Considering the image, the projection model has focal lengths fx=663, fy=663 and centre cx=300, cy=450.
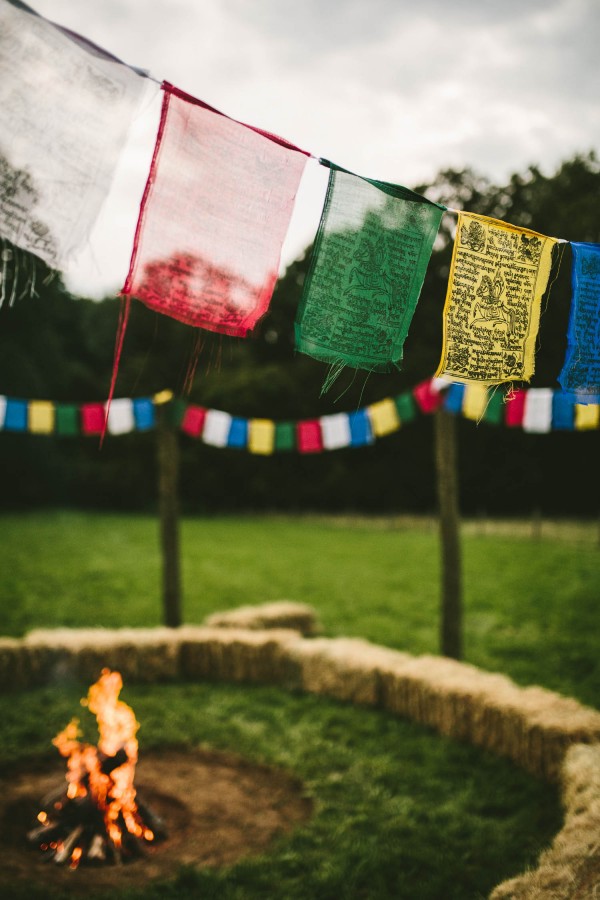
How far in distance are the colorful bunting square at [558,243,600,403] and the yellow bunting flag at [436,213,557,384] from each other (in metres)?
0.19

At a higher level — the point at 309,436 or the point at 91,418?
the point at 91,418

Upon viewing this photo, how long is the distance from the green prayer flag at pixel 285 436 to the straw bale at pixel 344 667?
92.2 inches

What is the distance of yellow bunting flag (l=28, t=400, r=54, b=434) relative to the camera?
7613mm

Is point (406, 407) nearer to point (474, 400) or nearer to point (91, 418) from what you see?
point (474, 400)

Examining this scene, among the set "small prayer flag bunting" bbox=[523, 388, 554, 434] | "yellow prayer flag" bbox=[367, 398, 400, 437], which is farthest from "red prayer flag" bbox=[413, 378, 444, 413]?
"small prayer flag bunting" bbox=[523, 388, 554, 434]

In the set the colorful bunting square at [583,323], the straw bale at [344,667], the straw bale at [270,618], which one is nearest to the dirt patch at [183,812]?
the straw bale at [344,667]

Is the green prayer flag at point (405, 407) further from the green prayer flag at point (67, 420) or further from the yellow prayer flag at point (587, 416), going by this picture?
the green prayer flag at point (67, 420)

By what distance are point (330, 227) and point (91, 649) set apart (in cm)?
533

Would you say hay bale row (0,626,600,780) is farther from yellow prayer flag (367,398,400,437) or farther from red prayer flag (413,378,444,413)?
red prayer flag (413,378,444,413)

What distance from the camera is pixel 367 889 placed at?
360 cm

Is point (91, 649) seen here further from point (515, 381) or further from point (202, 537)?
point (202, 537)

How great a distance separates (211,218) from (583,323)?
1.96 meters

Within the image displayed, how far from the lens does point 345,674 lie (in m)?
6.23

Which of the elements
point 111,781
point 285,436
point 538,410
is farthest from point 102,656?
point 538,410
